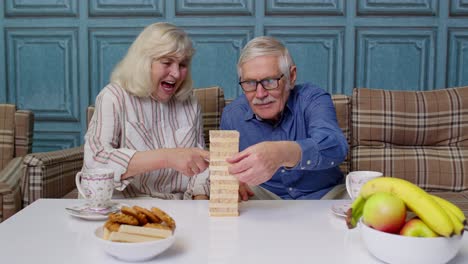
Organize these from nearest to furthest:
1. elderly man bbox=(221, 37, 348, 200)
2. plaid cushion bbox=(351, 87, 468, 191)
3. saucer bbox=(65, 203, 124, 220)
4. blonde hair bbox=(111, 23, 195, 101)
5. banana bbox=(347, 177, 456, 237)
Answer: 1. banana bbox=(347, 177, 456, 237)
2. saucer bbox=(65, 203, 124, 220)
3. elderly man bbox=(221, 37, 348, 200)
4. blonde hair bbox=(111, 23, 195, 101)
5. plaid cushion bbox=(351, 87, 468, 191)

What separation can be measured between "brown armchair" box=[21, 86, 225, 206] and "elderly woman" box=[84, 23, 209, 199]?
48 centimetres

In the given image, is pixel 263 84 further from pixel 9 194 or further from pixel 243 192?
pixel 9 194

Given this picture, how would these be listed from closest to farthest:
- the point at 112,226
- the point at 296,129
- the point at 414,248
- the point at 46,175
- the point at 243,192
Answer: the point at 414,248 < the point at 112,226 < the point at 243,192 < the point at 296,129 < the point at 46,175

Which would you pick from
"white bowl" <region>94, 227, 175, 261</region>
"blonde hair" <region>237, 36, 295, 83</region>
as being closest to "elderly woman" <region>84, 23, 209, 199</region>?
"blonde hair" <region>237, 36, 295, 83</region>

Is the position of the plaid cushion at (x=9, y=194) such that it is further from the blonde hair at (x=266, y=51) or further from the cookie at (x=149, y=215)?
the cookie at (x=149, y=215)

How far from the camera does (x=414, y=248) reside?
2.98 feet

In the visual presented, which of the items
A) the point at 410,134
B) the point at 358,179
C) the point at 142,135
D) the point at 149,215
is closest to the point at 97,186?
the point at 149,215

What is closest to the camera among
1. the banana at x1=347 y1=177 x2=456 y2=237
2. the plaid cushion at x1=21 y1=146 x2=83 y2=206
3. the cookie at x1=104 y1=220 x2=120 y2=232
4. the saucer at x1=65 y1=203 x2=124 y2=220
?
the banana at x1=347 y1=177 x2=456 y2=237

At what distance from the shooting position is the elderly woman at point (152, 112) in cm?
170

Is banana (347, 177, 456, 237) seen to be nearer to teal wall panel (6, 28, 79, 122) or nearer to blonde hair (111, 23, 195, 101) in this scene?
blonde hair (111, 23, 195, 101)

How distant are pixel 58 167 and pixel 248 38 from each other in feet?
4.54

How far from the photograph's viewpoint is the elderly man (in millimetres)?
1600

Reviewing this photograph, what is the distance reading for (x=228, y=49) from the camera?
3.08 m

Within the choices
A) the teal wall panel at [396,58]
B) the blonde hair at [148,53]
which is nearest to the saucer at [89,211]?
the blonde hair at [148,53]
